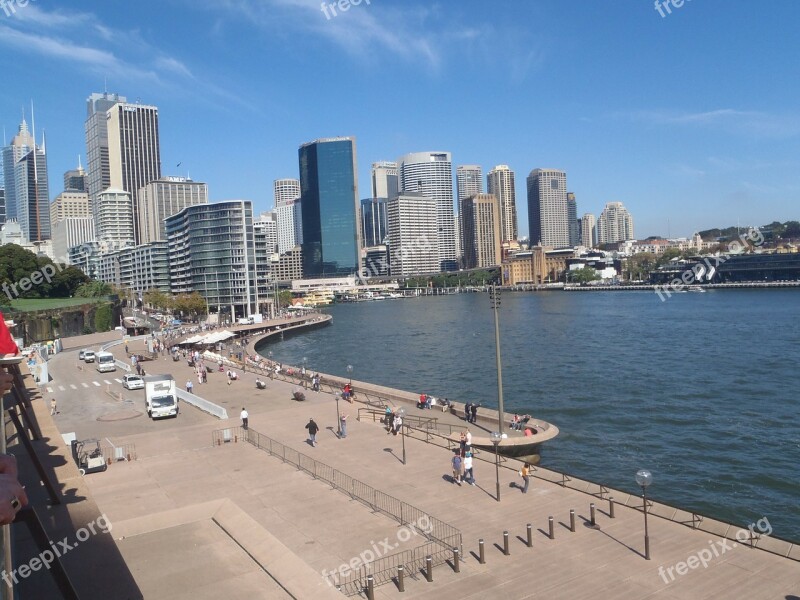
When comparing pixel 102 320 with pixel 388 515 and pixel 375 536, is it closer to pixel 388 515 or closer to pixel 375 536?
pixel 388 515

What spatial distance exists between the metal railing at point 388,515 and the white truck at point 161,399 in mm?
7317

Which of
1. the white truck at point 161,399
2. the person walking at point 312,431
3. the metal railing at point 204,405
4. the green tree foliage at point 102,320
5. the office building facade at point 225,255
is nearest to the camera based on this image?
the person walking at point 312,431

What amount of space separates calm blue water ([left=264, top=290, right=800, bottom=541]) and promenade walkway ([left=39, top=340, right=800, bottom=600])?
7.71 meters

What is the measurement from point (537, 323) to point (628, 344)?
1252 inches

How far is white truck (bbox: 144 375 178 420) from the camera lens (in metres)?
26.9

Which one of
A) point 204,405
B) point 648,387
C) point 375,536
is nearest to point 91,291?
point 204,405

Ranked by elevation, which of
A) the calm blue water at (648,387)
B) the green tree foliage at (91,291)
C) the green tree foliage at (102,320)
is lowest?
the calm blue water at (648,387)

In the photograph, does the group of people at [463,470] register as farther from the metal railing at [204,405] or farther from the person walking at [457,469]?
the metal railing at [204,405]

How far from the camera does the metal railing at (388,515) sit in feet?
39.1

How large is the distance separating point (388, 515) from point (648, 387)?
29.8 metres

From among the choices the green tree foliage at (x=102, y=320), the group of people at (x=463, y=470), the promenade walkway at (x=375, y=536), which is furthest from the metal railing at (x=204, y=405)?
the green tree foliage at (x=102, y=320)

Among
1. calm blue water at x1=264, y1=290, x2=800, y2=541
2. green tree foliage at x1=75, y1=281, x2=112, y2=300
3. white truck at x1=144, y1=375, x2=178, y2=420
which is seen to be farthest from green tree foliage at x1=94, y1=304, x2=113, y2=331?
white truck at x1=144, y1=375, x2=178, y2=420

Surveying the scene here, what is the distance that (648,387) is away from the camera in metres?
40.4

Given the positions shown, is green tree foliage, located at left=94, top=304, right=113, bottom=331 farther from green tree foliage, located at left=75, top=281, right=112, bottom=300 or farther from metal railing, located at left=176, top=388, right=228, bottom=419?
metal railing, located at left=176, top=388, right=228, bottom=419
